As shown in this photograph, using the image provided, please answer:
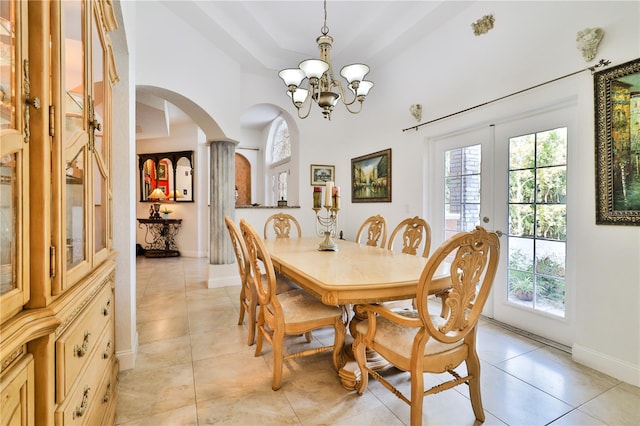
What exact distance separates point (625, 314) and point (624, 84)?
1484 millimetres

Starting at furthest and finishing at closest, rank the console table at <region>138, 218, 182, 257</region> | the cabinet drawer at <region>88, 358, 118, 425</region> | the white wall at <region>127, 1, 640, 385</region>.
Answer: the console table at <region>138, 218, 182, 257</region> → the white wall at <region>127, 1, 640, 385</region> → the cabinet drawer at <region>88, 358, 118, 425</region>

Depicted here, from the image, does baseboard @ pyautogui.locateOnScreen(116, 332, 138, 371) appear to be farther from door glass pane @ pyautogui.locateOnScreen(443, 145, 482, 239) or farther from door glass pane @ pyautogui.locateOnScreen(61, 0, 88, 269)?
door glass pane @ pyautogui.locateOnScreen(443, 145, 482, 239)

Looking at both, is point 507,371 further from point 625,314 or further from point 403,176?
point 403,176

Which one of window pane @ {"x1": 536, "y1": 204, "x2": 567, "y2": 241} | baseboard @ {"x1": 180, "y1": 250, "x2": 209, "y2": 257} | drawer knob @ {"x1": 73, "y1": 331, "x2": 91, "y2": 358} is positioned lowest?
baseboard @ {"x1": 180, "y1": 250, "x2": 209, "y2": 257}

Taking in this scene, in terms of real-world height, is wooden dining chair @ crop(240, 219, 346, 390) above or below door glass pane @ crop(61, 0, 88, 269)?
below

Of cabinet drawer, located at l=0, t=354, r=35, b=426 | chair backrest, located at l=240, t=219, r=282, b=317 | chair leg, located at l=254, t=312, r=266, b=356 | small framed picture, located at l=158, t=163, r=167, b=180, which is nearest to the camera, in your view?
cabinet drawer, located at l=0, t=354, r=35, b=426

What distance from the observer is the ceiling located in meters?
3.19

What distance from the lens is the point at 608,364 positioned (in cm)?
196

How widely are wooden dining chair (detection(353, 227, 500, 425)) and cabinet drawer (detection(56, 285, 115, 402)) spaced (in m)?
1.15

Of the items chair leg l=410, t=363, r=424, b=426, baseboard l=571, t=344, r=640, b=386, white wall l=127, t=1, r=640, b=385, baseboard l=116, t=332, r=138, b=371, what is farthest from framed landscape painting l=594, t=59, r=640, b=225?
baseboard l=116, t=332, r=138, b=371

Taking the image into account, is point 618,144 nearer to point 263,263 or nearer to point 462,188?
point 462,188

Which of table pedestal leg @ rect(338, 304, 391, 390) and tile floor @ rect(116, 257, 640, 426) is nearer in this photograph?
tile floor @ rect(116, 257, 640, 426)

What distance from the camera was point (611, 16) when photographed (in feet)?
6.46

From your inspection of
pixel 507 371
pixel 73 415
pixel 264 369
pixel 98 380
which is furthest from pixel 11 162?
pixel 507 371
